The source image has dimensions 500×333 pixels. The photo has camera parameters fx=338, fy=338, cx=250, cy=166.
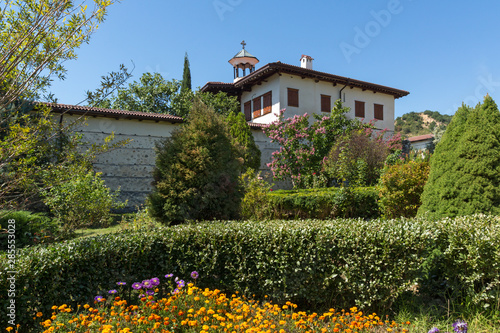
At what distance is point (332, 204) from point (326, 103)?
10877 mm

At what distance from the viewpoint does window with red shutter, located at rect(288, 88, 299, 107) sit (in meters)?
18.3

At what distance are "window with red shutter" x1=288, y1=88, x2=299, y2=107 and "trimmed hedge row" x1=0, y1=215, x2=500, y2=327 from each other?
1460 cm

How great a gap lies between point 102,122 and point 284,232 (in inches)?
475

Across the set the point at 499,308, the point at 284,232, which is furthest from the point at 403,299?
the point at 284,232

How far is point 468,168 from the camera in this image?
4.98m

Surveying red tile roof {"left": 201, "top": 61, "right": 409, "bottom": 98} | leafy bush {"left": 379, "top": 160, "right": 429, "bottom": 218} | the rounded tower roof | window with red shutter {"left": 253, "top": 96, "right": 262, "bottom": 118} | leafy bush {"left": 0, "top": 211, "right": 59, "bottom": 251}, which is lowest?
leafy bush {"left": 0, "top": 211, "right": 59, "bottom": 251}

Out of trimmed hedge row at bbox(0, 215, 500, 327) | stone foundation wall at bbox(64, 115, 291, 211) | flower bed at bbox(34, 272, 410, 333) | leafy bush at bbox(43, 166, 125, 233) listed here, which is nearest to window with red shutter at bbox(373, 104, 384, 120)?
stone foundation wall at bbox(64, 115, 291, 211)

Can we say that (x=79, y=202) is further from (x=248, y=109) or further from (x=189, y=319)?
(x=248, y=109)

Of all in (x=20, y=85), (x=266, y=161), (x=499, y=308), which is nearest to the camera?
(x=20, y=85)

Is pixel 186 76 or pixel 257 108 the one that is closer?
pixel 257 108

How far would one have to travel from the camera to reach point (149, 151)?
48.3ft

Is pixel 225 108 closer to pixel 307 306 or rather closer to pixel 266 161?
pixel 266 161

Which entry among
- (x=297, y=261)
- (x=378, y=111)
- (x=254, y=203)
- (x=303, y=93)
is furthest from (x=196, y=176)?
(x=378, y=111)

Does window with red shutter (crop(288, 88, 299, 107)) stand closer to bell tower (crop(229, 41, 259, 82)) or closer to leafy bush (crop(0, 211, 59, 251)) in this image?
bell tower (crop(229, 41, 259, 82))
